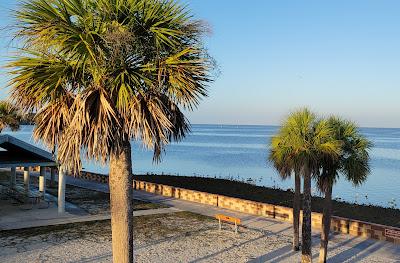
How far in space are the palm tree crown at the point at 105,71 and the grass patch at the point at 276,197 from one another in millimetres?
16186

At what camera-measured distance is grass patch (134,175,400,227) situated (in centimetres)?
2027

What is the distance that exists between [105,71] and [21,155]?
50.4 ft

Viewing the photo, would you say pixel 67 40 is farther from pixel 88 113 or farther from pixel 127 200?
pixel 127 200

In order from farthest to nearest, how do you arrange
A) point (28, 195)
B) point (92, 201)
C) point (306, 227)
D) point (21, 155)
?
point (92, 201) < point (28, 195) < point (21, 155) < point (306, 227)

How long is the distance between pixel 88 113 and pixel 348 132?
24.3ft

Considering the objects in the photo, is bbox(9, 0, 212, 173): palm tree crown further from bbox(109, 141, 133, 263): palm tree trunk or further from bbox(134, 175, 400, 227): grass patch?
bbox(134, 175, 400, 227): grass patch

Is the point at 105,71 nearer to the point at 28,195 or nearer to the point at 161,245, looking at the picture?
the point at 161,245

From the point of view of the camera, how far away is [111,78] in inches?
225

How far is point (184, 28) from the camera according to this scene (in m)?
6.04

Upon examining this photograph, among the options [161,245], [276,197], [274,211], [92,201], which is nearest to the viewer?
[161,245]

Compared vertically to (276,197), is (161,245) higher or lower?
higher

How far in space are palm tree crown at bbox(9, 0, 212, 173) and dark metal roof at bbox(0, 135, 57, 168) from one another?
40.9ft

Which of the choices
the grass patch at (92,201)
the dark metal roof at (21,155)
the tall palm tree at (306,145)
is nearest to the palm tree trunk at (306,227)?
the tall palm tree at (306,145)

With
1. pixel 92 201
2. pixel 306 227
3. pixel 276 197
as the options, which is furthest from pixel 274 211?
pixel 92 201
